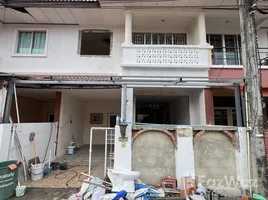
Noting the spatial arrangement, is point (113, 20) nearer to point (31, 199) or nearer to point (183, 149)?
point (183, 149)

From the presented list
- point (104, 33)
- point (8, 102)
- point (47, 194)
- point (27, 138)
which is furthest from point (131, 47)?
point (47, 194)

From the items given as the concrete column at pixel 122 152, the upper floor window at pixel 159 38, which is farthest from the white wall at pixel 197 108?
the concrete column at pixel 122 152

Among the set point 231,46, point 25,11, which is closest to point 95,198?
point 25,11

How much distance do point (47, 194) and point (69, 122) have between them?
506 cm

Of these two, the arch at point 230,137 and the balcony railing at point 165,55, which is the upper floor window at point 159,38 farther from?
the arch at point 230,137

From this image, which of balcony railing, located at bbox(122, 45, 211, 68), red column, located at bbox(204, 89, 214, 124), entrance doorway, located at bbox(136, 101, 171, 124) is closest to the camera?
red column, located at bbox(204, 89, 214, 124)

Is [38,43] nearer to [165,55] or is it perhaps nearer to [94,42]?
[94,42]

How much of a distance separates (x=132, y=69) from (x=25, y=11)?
5245 mm

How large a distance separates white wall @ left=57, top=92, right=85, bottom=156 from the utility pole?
7.67 m

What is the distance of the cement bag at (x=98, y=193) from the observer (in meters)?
3.68

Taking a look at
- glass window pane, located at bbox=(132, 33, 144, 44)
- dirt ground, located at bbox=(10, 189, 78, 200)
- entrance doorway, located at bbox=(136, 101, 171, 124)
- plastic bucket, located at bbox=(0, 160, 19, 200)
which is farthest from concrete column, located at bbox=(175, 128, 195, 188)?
entrance doorway, located at bbox=(136, 101, 171, 124)

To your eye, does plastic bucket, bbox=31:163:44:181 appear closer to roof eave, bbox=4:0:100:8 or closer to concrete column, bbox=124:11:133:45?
concrete column, bbox=124:11:133:45

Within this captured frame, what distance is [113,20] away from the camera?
7266mm

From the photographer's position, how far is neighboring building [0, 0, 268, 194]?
6.33 m
